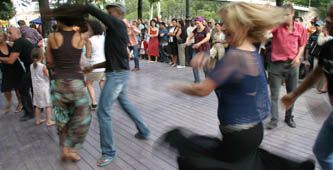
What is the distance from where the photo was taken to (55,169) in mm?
3973

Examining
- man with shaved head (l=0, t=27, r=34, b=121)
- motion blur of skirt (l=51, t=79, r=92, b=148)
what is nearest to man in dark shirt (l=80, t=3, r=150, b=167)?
motion blur of skirt (l=51, t=79, r=92, b=148)

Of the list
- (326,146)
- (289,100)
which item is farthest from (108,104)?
(326,146)

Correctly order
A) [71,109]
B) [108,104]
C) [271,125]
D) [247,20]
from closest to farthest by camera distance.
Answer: [247,20] < [71,109] < [108,104] < [271,125]

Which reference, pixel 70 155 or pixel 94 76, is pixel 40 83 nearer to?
pixel 94 76

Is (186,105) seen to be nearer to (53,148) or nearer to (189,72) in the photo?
(53,148)

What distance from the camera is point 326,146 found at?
2645 millimetres

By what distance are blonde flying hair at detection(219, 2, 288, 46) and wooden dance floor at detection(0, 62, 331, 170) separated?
524 mm

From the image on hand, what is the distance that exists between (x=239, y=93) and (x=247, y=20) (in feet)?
1.41

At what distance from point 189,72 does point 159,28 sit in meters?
4.13

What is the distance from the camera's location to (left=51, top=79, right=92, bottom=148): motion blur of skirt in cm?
368

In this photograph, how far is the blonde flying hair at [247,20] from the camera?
196 cm

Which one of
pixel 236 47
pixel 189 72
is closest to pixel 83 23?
pixel 236 47

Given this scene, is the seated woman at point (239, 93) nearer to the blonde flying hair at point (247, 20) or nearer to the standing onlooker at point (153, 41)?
the blonde flying hair at point (247, 20)

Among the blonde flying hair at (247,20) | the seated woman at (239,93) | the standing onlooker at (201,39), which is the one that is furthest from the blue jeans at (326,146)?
the standing onlooker at (201,39)
